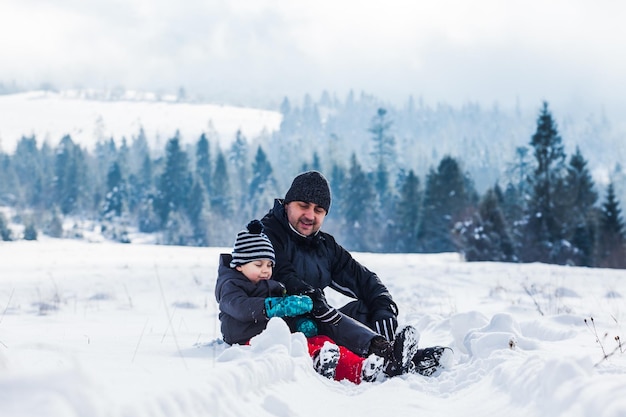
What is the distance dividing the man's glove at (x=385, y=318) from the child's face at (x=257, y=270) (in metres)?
1.00

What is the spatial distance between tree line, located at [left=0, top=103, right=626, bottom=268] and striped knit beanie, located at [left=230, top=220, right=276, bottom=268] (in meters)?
35.7

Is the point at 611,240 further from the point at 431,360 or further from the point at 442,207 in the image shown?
the point at 431,360

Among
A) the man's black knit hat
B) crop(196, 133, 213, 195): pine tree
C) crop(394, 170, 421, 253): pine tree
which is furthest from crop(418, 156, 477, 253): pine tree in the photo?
the man's black knit hat

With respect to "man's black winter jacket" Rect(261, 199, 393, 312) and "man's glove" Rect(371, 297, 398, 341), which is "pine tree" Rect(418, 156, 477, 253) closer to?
"man's black winter jacket" Rect(261, 199, 393, 312)

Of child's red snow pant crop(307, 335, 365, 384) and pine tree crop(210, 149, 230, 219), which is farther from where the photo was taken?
pine tree crop(210, 149, 230, 219)

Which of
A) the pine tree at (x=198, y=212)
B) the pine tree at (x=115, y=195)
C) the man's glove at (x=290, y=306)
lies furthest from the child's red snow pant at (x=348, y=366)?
the pine tree at (x=115, y=195)

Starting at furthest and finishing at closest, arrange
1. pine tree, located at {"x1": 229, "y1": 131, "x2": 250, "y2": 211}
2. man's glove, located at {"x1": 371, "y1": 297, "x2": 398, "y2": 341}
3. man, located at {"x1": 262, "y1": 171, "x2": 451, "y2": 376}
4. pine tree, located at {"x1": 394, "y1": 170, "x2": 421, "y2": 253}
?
1. pine tree, located at {"x1": 229, "y1": 131, "x2": 250, "y2": 211}
2. pine tree, located at {"x1": 394, "y1": 170, "x2": 421, "y2": 253}
3. man, located at {"x1": 262, "y1": 171, "x2": 451, "y2": 376}
4. man's glove, located at {"x1": 371, "y1": 297, "x2": 398, "y2": 341}

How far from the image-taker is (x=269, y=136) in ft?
631

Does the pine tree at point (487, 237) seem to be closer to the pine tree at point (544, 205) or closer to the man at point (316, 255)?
the pine tree at point (544, 205)

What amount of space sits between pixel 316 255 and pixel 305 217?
366 millimetres

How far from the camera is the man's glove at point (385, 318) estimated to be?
17.5ft

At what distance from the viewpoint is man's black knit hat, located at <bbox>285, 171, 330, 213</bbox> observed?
5.88 metres

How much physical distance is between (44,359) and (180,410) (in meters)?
0.63

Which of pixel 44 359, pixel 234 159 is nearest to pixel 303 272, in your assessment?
pixel 44 359
